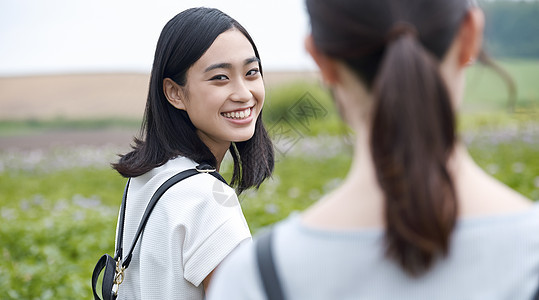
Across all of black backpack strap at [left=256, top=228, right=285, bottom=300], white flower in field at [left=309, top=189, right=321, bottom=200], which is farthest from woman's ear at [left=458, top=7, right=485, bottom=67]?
white flower in field at [left=309, top=189, right=321, bottom=200]

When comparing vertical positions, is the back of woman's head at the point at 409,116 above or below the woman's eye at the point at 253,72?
above

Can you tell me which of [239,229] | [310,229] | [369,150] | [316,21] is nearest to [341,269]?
[310,229]

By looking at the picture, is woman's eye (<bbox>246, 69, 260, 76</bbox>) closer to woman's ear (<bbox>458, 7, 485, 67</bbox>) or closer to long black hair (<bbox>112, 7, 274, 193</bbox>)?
long black hair (<bbox>112, 7, 274, 193</bbox>)

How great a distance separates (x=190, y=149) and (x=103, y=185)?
249 inches

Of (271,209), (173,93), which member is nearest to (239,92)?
(173,93)

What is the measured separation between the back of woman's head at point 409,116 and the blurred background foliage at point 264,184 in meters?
0.20

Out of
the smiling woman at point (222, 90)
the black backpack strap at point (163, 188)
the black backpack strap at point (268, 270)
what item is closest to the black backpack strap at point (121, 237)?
the black backpack strap at point (163, 188)

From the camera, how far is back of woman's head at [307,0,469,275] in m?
0.77

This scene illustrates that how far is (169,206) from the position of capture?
158cm

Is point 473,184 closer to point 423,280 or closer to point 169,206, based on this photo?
point 423,280

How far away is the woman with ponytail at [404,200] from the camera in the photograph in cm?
78

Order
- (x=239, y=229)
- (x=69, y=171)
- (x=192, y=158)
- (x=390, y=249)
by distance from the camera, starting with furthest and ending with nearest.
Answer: (x=69, y=171), (x=192, y=158), (x=239, y=229), (x=390, y=249)

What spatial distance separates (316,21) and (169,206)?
0.87 metres

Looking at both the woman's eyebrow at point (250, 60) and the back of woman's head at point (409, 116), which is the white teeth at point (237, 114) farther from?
the back of woman's head at point (409, 116)
